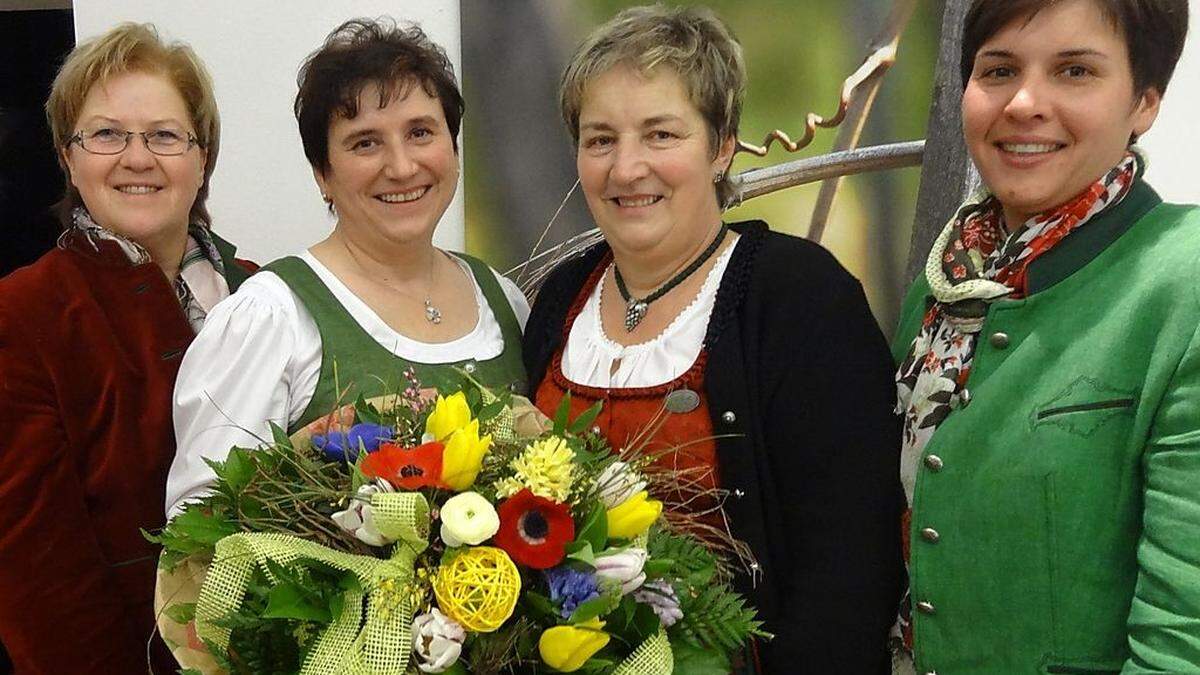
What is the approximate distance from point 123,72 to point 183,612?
1.04 m

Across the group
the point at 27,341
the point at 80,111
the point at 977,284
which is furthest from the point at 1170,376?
the point at 80,111

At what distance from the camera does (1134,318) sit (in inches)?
42.6

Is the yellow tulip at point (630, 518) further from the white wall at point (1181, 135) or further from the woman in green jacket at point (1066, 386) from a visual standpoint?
the white wall at point (1181, 135)

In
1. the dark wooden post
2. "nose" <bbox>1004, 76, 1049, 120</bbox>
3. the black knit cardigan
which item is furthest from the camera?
the dark wooden post

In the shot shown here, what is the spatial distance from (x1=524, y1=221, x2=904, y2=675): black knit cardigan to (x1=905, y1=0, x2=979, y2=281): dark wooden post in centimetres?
77

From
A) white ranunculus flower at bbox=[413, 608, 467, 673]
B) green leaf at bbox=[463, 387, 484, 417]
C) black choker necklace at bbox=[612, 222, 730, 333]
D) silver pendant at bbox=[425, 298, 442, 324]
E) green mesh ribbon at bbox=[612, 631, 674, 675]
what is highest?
black choker necklace at bbox=[612, 222, 730, 333]

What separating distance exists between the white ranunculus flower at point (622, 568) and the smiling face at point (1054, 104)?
2.17 feet

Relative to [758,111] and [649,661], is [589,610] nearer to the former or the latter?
[649,661]

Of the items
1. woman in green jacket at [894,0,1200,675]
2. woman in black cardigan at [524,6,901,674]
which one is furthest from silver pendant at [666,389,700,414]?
woman in green jacket at [894,0,1200,675]

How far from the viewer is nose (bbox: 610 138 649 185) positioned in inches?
56.1

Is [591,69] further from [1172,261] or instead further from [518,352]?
[1172,261]

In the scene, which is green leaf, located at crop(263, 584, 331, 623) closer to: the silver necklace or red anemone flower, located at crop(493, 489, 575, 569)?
red anemone flower, located at crop(493, 489, 575, 569)

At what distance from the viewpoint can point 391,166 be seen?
1564 millimetres

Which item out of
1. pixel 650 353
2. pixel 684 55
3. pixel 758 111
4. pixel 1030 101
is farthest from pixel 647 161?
pixel 758 111
